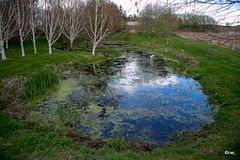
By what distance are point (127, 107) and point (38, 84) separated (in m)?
5.63

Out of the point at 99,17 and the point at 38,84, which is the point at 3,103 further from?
the point at 99,17

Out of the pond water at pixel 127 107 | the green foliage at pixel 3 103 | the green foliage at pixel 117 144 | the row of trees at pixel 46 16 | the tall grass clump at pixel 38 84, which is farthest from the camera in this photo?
the row of trees at pixel 46 16

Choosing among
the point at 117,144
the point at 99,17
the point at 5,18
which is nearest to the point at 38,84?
the point at 117,144

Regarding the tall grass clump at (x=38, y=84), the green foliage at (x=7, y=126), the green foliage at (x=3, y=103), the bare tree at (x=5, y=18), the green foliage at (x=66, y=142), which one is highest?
the bare tree at (x=5, y=18)

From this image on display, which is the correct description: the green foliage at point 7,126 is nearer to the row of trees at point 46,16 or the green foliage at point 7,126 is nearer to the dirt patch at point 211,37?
the dirt patch at point 211,37

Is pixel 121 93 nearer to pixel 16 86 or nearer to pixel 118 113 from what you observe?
pixel 118 113

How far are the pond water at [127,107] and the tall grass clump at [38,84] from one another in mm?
654

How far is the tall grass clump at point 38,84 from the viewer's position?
346 inches

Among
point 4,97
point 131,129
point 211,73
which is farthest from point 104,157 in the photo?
point 211,73

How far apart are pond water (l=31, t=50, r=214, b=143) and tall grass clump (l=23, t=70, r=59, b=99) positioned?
654mm

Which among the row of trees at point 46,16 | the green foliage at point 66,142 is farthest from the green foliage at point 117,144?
the row of trees at point 46,16

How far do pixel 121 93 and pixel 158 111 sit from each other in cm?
305

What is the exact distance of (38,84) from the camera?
980 cm

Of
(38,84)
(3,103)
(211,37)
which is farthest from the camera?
(38,84)
